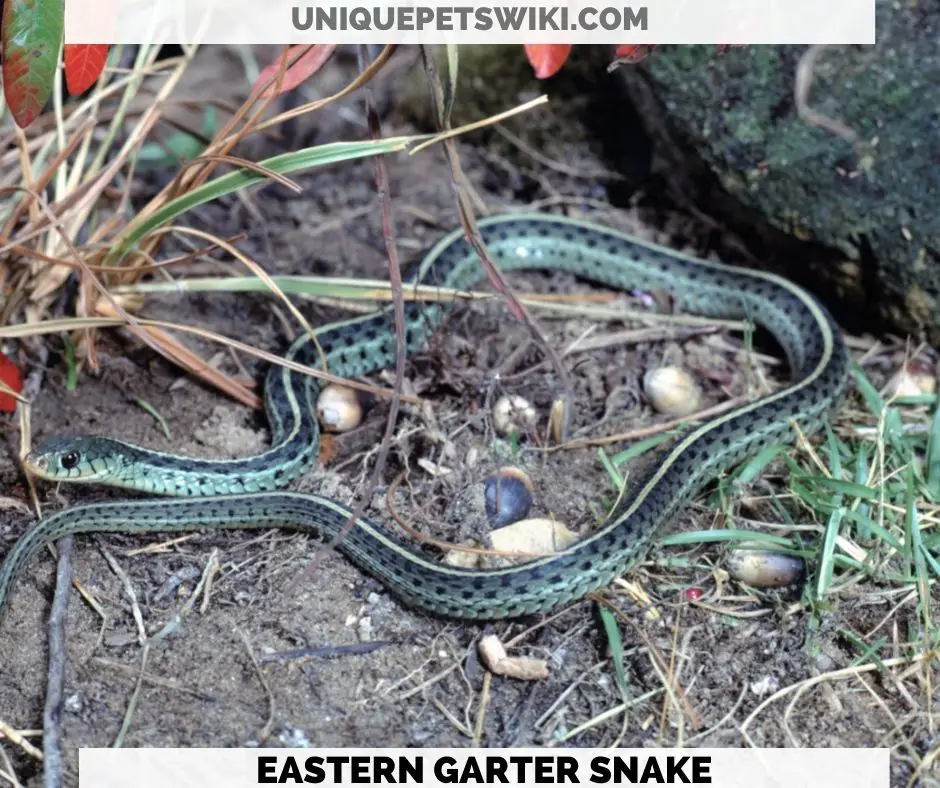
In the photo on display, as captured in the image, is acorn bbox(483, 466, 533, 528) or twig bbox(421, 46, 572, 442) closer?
twig bbox(421, 46, 572, 442)

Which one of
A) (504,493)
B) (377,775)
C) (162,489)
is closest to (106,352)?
(162,489)

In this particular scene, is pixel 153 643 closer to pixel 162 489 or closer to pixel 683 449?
pixel 162 489

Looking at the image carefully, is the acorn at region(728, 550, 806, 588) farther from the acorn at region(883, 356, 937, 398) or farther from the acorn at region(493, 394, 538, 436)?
Result: the acorn at region(883, 356, 937, 398)

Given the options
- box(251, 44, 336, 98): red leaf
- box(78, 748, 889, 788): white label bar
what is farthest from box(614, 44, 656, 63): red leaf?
box(78, 748, 889, 788): white label bar

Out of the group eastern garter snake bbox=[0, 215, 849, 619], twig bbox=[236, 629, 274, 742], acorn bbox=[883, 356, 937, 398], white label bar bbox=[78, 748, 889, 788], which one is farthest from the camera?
acorn bbox=[883, 356, 937, 398]

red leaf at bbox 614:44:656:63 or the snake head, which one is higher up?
red leaf at bbox 614:44:656:63

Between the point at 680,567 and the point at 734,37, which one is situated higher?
the point at 734,37

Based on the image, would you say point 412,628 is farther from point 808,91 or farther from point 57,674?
point 808,91
